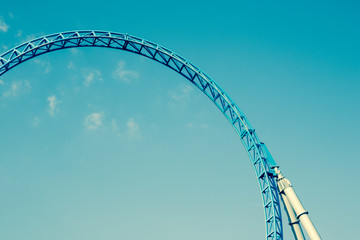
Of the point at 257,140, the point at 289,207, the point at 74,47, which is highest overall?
the point at 74,47

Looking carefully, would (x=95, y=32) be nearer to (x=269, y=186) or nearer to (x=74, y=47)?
(x=74, y=47)

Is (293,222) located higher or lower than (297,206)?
lower

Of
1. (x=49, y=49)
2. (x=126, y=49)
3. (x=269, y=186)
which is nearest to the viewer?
(x=269, y=186)

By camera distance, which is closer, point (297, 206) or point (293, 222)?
point (297, 206)

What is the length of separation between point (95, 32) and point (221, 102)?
7591 millimetres

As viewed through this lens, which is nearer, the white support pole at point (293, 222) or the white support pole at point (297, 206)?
the white support pole at point (297, 206)

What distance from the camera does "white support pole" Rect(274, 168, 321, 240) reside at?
41.0ft

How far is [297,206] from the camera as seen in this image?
13.3 meters

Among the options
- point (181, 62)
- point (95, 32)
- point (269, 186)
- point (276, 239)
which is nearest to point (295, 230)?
point (276, 239)

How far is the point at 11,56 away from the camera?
14516 mm

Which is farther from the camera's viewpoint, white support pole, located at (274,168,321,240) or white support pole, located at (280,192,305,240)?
white support pole, located at (280,192,305,240)

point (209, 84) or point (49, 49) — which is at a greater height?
point (49, 49)

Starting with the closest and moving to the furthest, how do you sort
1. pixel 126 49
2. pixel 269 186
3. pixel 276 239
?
pixel 276 239, pixel 269 186, pixel 126 49

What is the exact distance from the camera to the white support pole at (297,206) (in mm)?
12503
